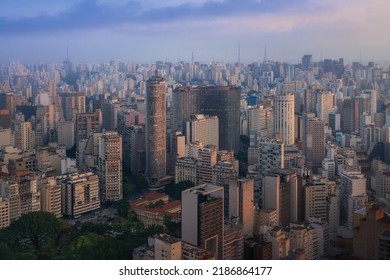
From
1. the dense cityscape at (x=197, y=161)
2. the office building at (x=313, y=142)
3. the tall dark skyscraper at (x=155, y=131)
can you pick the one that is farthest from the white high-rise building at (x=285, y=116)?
the tall dark skyscraper at (x=155, y=131)

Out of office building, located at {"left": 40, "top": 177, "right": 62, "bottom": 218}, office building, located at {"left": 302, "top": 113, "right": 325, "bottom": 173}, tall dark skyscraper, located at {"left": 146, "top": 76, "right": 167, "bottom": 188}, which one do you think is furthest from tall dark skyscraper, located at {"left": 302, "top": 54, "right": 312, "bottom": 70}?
office building, located at {"left": 40, "top": 177, "right": 62, "bottom": 218}

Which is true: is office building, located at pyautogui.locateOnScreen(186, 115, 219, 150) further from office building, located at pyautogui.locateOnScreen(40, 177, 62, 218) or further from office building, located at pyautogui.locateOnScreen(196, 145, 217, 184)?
office building, located at pyautogui.locateOnScreen(40, 177, 62, 218)

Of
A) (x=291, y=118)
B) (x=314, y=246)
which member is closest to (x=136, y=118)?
(x=291, y=118)

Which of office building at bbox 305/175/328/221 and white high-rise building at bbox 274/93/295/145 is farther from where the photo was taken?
white high-rise building at bbox 274/93/295/145

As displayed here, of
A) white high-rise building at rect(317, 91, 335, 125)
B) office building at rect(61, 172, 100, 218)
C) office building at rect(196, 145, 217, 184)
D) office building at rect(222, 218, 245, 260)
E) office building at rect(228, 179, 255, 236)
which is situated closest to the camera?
office building at rect(222, 218, 245, 260)

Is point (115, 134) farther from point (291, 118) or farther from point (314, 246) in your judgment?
point (314, 246)

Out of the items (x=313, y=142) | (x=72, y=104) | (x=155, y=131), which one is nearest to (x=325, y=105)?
(x=313, y=142)
